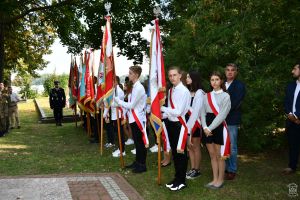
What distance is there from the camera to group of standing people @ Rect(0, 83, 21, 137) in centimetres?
1425

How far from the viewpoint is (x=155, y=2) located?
22.0m

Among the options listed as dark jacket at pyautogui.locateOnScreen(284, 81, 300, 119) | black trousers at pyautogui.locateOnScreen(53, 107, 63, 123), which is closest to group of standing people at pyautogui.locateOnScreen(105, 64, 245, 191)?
dark jacket at pyautogui.locateOnScreen(284, 81, 300, 119)

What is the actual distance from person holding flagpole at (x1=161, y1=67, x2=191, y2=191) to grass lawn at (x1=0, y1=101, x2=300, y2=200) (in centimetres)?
27

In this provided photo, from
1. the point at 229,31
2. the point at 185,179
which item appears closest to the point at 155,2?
the point at 229,31

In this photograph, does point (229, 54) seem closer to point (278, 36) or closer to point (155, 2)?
point (278, 36)

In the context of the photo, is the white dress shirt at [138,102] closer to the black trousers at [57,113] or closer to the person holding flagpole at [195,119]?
the person holding flagpole at [195,119]

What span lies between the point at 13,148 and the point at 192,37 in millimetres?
6104

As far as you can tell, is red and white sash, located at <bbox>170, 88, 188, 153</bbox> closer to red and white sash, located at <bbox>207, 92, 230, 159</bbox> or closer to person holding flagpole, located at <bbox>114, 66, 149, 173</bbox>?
red and white sash, located at <bbox>207, 92, 230, 159</bbox>

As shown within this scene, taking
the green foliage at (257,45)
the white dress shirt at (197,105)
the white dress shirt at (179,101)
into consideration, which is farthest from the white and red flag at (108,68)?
the white dress shirt at (197,105)

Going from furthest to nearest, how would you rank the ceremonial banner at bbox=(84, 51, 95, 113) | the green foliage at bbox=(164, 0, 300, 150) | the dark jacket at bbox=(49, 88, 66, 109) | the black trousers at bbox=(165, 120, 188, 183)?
the dark jacket at bbox=(49, 88, 66, 109)
the ceremonial banner at bbox=(84, 51, 95, 113)
the green foliage at bbox=(164, 0, 300, 150)
the black trousers at bbox=(165, 120, 188, 183)

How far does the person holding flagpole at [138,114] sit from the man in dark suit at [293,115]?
107 inches

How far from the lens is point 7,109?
14.8 meters

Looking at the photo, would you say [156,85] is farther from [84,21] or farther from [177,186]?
[84,21]

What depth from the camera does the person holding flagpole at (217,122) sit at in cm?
635
